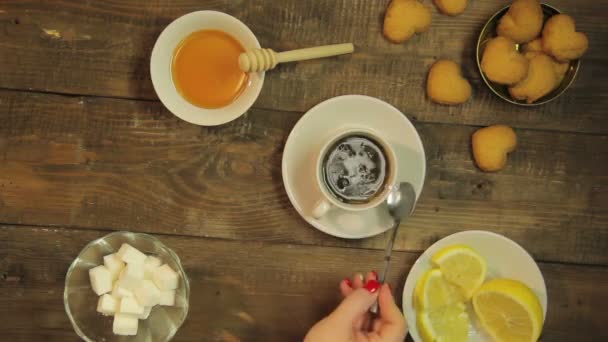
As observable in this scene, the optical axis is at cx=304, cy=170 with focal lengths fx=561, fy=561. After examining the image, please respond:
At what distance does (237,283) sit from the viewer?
1343mm

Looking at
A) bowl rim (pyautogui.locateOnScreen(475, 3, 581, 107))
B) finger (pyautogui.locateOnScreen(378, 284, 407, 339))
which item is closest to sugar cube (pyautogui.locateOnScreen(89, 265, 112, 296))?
finger (pyautogui.locateOnScreen(378, 284, 407, 339))

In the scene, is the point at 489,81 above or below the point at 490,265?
above

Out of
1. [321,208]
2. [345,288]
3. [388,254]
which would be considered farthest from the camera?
[388,254]

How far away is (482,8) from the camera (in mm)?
1326

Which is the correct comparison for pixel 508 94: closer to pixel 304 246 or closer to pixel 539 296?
pixel 539 296

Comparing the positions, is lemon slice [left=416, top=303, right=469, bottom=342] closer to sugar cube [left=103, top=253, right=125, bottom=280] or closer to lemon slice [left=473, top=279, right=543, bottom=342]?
lemon slice [left=473, top=279, right=543, bottom=342]

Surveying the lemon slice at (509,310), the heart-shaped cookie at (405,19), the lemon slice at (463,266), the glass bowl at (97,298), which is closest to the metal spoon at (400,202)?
the lemon slice at (463,266)

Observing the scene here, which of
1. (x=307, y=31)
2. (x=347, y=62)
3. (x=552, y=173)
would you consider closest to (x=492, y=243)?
(x=552, y=173)

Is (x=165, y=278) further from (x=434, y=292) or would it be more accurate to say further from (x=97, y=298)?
(x=434, y=292)

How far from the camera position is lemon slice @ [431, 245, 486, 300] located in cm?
126

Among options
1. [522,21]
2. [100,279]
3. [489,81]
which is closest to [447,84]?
[489,81]

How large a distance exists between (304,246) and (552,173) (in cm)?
62

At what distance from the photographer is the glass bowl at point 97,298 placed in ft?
4.21

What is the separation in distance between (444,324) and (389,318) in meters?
0.20
